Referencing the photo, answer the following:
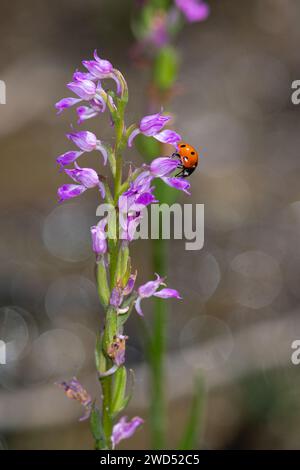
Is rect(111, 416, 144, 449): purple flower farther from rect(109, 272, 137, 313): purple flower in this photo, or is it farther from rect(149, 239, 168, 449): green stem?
rect(149, 239, 168, 449): green stem

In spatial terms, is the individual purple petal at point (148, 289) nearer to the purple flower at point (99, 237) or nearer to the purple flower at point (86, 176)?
the purple flower at point (99, 237)

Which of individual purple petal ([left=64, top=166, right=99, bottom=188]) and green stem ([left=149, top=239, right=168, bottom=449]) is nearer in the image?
individual purple petal ([left=64, top=166, right=99, bottom=188])

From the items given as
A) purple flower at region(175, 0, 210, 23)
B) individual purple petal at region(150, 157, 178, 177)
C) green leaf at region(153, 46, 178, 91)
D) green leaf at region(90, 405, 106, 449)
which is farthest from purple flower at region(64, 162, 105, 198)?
purple flower at region(175, 0, 210, 23)

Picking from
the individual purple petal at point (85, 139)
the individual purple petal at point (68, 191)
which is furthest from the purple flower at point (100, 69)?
the individual purple petal at point (68, 191)

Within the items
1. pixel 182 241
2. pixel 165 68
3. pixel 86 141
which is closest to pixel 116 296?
pixel 86 141

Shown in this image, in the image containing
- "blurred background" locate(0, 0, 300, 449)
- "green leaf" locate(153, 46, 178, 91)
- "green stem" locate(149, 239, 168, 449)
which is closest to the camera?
"green stem" locate(149, 239, 168, 449)

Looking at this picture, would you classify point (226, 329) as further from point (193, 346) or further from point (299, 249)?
point (299, 249)
